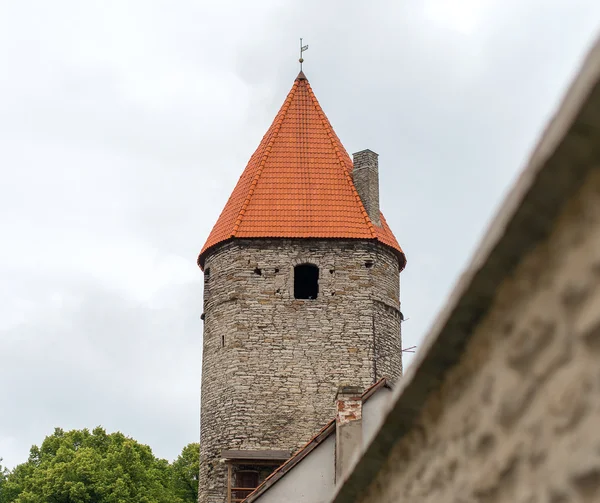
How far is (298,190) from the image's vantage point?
2166 centimetres

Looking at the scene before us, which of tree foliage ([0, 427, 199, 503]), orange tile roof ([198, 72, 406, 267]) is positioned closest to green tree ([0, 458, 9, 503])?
tree foliage ([0, 427, 199, 503])

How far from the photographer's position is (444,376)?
347 cm

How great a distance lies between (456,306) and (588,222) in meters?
0.76

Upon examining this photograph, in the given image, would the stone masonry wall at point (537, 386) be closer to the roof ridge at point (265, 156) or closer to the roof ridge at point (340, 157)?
the roof ridge at point (340, 157)

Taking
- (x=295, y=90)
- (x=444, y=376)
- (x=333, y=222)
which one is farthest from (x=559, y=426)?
(x=295, y=90)

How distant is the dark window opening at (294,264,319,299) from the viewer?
20.8 m

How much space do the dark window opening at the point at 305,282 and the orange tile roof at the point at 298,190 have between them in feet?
2.98

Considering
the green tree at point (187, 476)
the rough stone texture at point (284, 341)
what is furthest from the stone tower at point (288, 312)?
the green tree at point (187, 476)

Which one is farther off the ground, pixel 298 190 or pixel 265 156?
pixel 265 156

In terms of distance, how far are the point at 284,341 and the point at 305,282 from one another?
2.06m

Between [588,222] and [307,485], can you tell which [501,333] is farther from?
[307,485]

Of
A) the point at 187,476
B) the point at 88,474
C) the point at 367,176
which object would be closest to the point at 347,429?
the point at 367,176

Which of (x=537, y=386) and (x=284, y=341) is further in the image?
(x=284, y=341)

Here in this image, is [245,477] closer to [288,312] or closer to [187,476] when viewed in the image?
[288,312]
